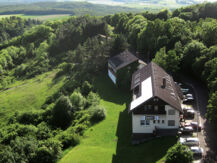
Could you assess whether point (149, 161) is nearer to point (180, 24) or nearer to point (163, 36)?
point (163, 36)

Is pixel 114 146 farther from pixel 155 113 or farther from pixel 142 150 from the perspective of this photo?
pixel 155 113

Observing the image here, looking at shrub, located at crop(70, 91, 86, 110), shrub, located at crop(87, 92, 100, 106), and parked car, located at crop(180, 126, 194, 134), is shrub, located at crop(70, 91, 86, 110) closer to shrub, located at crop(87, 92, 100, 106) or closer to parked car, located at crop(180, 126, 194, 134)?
shrub, located at crop(87, 92, 100, 106)

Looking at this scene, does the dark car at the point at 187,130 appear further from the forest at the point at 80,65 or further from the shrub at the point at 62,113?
the shrub at the point at 62,113

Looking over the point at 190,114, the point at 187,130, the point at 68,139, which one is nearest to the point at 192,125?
the point at 187,130

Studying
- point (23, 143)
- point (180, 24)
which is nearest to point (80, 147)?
point (23, 143)

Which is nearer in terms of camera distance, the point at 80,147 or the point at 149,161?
the point at 149,161

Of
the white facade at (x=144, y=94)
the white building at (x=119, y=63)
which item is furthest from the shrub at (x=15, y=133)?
the white building at (x=119, y=63)

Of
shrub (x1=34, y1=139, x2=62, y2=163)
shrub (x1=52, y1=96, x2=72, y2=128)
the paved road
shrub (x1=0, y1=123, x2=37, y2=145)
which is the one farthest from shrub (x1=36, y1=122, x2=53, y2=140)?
the paved road
